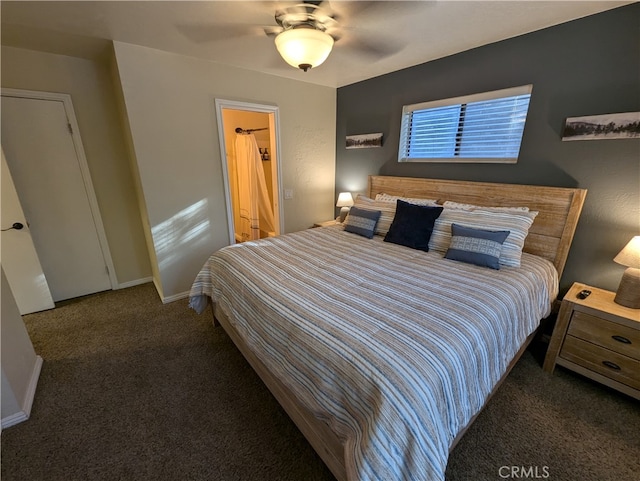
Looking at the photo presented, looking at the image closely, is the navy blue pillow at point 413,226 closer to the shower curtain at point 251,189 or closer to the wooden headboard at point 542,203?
the wooden headboard at point 542,203

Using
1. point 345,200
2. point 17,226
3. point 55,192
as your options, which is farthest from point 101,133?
point 345,200

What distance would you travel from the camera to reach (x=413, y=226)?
2.29 metres

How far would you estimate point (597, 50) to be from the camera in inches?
70.4

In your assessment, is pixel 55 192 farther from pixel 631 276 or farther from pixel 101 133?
pixel 631 276

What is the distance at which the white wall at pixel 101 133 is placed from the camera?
231 cm

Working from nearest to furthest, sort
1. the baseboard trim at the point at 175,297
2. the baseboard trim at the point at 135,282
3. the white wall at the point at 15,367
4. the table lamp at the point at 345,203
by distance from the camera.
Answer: the white wall at the point at 15,367 → the baseboard trim at the point at 175,297 → the baseboard trim at the point at 135,282 → the table lamp at the point at 345,203

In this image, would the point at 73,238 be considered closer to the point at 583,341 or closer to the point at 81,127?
the point at 81,127

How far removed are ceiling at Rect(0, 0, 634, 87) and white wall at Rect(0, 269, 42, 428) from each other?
181 centimetres

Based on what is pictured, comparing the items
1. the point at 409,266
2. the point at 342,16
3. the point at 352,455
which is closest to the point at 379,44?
the point at 342,16

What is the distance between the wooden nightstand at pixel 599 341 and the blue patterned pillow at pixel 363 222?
4.92ft

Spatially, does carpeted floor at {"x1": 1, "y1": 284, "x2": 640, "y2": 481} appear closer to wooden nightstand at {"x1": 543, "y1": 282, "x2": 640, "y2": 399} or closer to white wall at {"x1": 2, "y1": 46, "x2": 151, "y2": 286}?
wooden nightstand at {"x1": 543, "y1": 282, "x2": 640, "y2": 399}

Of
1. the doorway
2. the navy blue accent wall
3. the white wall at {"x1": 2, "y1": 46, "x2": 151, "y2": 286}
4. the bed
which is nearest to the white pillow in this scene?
the bed

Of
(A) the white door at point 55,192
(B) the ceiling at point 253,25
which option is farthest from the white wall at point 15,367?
(B) the ceiling at point 253,25
